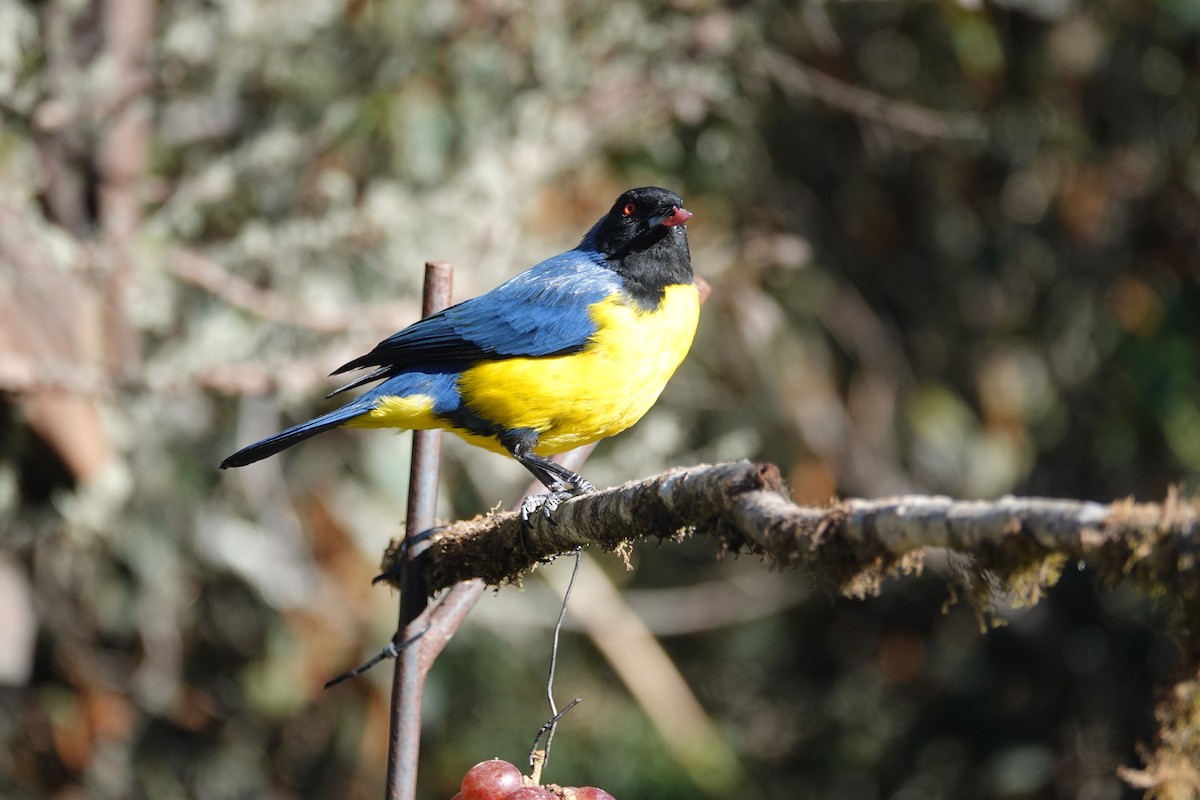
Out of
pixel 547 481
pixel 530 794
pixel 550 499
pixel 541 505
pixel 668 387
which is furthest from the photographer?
pixel 668 387

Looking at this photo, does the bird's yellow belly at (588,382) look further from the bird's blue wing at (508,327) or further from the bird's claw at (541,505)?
the bird's claw at (541,505)

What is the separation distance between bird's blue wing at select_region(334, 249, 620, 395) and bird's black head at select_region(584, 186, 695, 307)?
8 centimetres

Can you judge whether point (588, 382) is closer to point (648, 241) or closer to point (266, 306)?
point (648, 241)

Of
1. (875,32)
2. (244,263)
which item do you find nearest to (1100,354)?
(875,32)

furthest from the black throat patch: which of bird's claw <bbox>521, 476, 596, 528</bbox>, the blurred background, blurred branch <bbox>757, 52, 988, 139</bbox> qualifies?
blurred branch <bbox>757, 52, 988, 139</bbox>

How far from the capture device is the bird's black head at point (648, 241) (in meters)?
3.84

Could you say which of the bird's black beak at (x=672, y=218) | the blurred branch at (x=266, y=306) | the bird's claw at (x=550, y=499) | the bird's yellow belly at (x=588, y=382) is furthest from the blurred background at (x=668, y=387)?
the bird's claw at (x=550, y=499)

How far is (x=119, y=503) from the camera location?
5262 mm

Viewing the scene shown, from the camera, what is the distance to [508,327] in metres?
3.69

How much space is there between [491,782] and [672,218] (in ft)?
7.35

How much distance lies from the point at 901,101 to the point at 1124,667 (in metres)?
3.19

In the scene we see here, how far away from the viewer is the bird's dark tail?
314 cm

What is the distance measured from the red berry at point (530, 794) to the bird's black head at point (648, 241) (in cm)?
203

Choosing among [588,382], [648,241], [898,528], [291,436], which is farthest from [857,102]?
[898,528]
